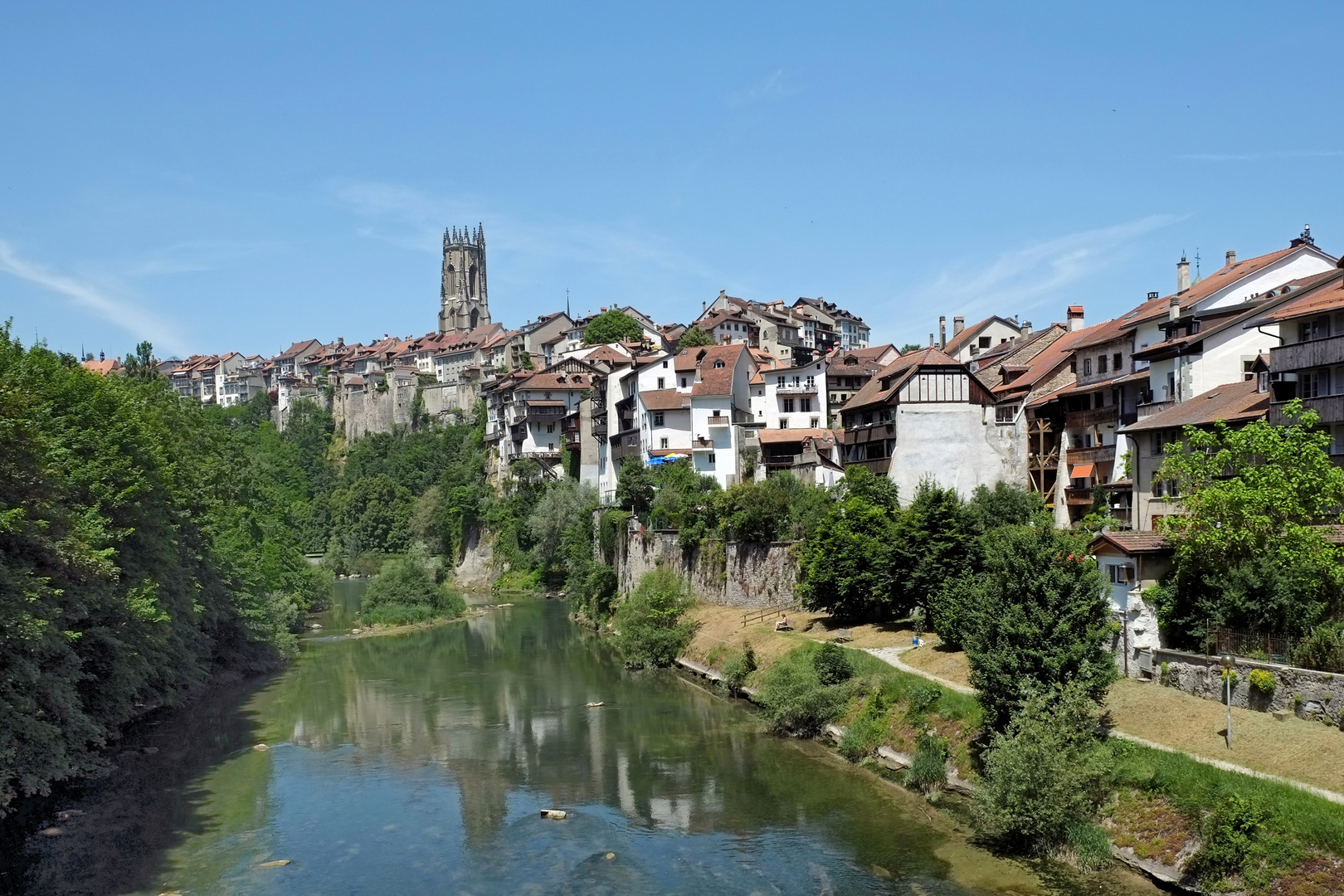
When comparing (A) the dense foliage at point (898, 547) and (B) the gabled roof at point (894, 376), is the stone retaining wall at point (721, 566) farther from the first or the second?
(B) the gabled roof at point (894, 376)

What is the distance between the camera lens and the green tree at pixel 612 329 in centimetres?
11100

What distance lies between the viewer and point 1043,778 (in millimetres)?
23062

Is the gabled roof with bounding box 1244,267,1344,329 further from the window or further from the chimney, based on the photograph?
the chimney

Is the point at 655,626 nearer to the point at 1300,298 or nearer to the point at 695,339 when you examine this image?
the point at 1300,298

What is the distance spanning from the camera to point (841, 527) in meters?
42.7

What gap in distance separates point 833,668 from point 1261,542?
1328cm

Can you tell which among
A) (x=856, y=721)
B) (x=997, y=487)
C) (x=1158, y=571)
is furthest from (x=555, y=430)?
(x=1158, y=571)

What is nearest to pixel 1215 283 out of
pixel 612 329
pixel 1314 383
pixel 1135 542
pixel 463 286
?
pixel 1314 383

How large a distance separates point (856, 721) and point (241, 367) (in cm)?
16793

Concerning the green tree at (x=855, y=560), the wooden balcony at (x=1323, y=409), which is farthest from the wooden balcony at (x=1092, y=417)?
the wooden balcony at (x=1323, y=409)

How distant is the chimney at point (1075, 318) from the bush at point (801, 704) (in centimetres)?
3406

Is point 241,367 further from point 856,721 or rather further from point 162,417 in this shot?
point 856,721

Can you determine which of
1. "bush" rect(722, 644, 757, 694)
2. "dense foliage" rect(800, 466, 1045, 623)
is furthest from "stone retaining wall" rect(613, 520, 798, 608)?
"bush" rect(722, 644, 757, 694)

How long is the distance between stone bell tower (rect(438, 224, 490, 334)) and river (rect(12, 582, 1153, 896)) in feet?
461
